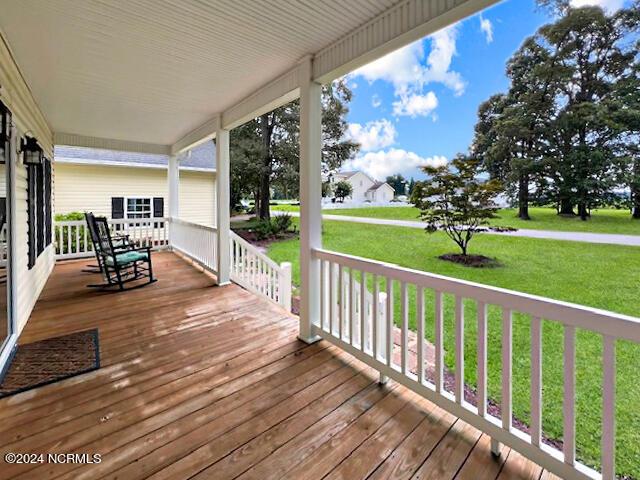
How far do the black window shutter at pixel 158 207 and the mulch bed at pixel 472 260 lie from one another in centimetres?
972

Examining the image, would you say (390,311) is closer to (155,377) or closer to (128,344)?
(155,377)

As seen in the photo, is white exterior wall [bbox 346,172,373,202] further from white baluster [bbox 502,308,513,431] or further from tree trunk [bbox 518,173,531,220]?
white baluster [bbox 502,308,513,431]

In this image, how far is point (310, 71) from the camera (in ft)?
10.00

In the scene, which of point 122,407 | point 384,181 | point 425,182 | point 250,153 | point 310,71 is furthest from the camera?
point 250,153

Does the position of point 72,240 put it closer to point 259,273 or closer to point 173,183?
point 173,183

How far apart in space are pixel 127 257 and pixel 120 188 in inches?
235

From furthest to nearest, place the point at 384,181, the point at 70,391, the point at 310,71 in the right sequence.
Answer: the point at 384,181, the point at 310,71, the point at 70,391

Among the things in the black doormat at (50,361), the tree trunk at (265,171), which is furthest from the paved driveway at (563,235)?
the tree trunk at (265,171)

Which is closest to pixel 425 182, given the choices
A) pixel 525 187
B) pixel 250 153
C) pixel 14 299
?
pixel 525 187

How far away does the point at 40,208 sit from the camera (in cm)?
475

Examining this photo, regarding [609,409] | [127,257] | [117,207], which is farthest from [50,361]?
[117,207]

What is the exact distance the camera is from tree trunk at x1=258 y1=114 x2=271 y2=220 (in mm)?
9375

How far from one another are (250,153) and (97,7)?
6968 millimetres

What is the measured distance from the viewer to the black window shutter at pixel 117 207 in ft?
32.6
